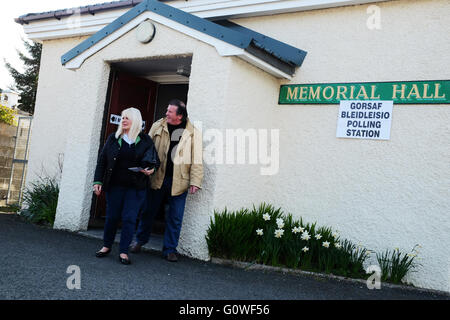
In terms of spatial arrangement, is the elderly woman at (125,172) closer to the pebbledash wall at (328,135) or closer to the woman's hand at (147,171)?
the woman's hand at (147,171)

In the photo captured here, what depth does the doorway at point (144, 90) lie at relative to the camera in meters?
6.48

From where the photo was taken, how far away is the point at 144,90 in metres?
7.27

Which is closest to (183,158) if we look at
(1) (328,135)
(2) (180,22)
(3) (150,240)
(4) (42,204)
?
(3) (150,240)

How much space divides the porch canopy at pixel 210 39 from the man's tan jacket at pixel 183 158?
109 centimetres

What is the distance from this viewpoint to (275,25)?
627cm

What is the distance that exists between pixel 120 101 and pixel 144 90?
0.71m

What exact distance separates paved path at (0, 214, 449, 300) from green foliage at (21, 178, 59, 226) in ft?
4.90

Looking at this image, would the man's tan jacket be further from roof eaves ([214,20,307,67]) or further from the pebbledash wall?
roof eaves ([214,20,307,67])

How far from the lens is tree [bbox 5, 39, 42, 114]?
2247cm

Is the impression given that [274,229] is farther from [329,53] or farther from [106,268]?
[329,53]

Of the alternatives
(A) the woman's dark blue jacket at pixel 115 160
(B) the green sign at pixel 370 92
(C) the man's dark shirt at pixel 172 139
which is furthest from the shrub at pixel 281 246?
(B) the green sign at pixel 370 92

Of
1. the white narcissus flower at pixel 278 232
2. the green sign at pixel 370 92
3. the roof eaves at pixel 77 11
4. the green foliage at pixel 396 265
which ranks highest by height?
the roof eaves at pixel 77 11

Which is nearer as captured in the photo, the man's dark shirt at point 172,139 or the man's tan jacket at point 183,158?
the man's tan jacket at point 183,158

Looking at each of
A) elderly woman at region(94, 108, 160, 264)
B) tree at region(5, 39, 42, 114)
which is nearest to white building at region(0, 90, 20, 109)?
tree at region(5, 39, 42, 114)
